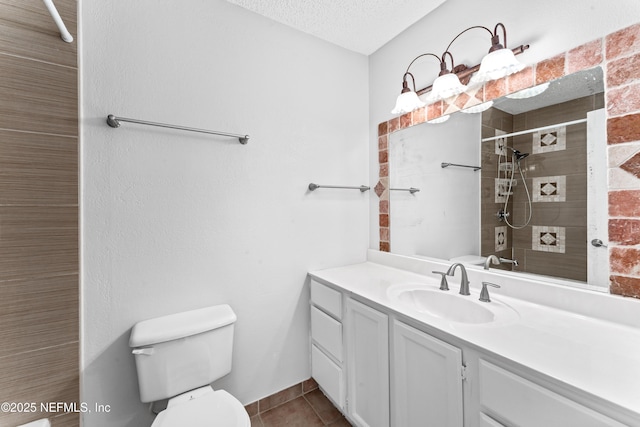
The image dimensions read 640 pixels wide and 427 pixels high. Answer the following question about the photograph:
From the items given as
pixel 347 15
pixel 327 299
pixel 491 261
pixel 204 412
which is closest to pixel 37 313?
pixel 204 412

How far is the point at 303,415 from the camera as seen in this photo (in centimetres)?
153

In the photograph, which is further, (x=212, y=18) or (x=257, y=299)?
(x=257, y=299)

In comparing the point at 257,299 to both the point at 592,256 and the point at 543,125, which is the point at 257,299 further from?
the point at 543,125

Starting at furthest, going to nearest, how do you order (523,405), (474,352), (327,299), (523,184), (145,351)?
(327,299) < (523,184) < (145,351) < (474,352) < (523,405)

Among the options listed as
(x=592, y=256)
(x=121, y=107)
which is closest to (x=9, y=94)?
(x=121, y=107)

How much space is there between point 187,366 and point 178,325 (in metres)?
0.19

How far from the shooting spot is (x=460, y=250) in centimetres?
145

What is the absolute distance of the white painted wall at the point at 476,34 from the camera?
0.98m

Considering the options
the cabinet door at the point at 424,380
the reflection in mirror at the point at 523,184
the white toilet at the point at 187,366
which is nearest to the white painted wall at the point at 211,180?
the white toilet at the point at 187,366

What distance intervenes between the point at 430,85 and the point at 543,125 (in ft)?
2.17

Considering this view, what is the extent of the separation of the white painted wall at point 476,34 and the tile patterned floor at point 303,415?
3.63 feet

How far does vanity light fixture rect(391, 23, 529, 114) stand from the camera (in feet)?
3.73

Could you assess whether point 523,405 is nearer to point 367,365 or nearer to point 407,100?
point 367,365

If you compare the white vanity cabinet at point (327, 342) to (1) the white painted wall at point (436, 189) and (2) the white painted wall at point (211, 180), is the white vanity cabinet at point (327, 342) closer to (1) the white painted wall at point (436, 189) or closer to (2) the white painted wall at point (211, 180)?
(2) the white painted wall at point (211, 180)
